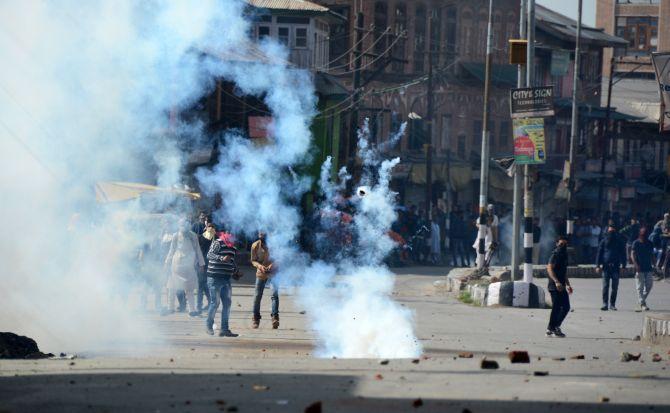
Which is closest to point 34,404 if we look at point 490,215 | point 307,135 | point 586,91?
point 307,135

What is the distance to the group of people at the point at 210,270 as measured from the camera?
56.8ft

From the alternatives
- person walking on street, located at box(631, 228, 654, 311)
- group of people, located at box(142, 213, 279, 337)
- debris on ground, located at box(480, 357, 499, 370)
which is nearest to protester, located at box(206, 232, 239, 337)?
group of people, located at box(142, 213, 279, 337)

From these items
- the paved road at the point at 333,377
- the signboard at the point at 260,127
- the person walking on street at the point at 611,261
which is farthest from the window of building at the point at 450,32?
the paved road at the point at 333,377

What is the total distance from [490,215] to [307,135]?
8.25 metres

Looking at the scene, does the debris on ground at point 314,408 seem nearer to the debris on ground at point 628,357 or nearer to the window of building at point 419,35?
the debris on ground at point 628,357

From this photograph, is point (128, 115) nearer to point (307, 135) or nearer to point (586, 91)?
point (307, 135)

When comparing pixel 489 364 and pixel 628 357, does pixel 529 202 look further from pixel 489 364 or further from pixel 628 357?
pixel 489 364

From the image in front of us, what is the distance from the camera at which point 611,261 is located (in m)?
23.1

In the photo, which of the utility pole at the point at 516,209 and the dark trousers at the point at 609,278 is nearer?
the dark trousers at the point at 609,278

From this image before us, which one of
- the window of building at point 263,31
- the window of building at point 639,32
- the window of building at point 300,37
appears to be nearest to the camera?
the window of building at point 263,31

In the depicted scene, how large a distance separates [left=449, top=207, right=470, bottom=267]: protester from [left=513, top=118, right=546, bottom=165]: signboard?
15.8 metres

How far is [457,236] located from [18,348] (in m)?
25.7

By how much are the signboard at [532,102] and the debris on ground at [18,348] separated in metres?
11.2

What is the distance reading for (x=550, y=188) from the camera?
57062 millimetres
